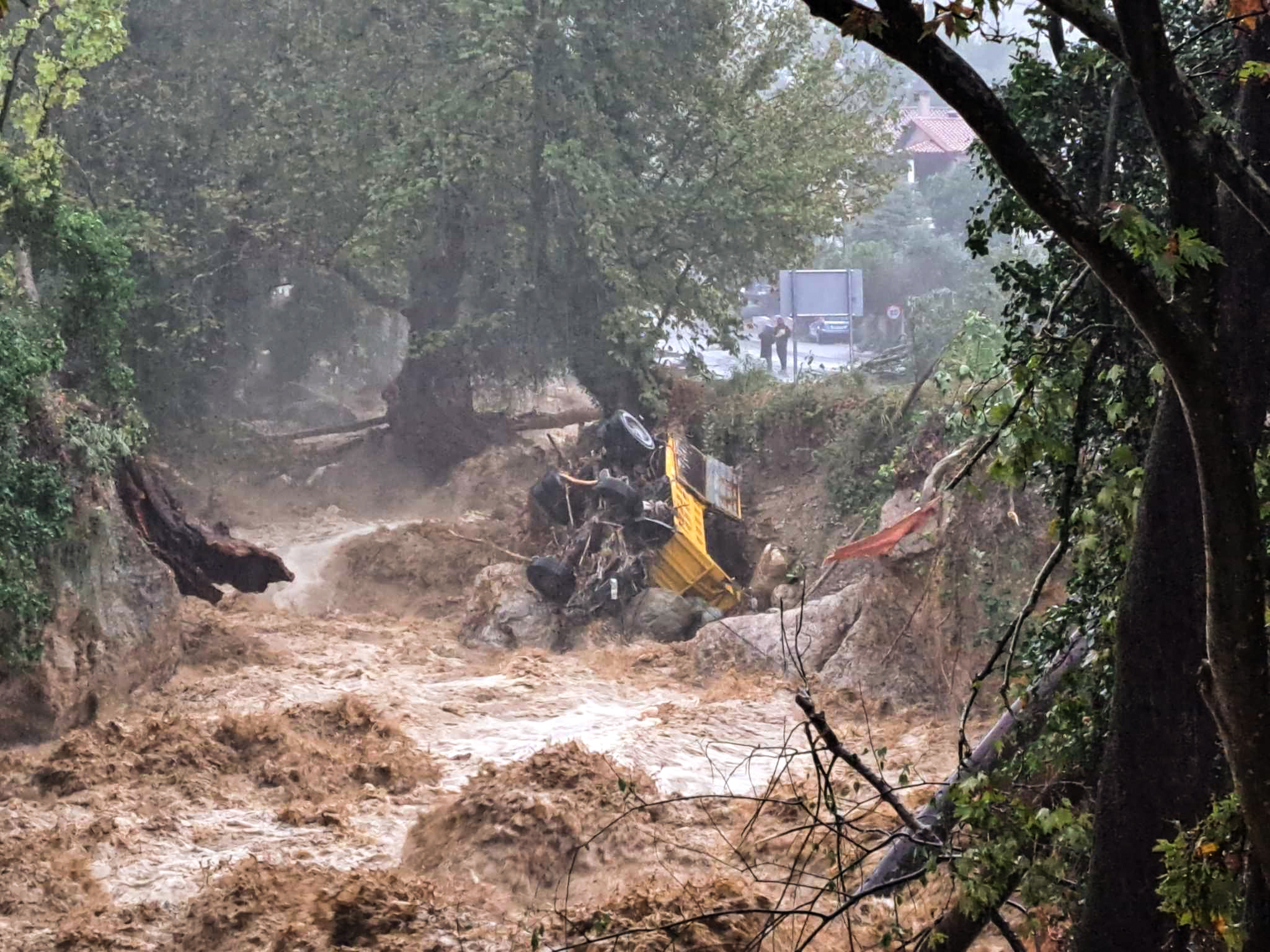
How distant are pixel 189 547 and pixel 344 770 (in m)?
4.06

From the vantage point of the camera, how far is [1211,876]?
2.94 m

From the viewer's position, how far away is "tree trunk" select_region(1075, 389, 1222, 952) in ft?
11.7

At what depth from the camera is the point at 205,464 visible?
19500mm

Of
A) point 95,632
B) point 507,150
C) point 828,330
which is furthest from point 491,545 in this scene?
point 828,330

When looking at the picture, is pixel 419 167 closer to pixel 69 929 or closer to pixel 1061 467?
pixel 69 929

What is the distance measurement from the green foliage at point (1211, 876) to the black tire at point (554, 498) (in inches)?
510

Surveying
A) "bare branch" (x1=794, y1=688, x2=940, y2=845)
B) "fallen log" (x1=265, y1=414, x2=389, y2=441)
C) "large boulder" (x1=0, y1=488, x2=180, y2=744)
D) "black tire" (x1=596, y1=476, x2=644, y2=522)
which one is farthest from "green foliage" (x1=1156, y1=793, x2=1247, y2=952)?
"fallen log" (x1=265, y1=414, x2=389, y2=441)

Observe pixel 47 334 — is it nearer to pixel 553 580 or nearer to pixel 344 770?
pixel 344 770

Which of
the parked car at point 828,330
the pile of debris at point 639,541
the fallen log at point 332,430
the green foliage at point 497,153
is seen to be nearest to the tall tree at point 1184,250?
the pile of debris at point 639,541

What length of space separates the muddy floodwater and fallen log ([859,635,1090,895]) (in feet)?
4.11

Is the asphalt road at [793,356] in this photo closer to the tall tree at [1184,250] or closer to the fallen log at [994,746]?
the fallen log at [994,746]

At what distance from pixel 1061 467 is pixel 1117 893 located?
5.33 ft

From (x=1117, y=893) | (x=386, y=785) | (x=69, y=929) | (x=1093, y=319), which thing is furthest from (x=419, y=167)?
(x=1117, y=893)

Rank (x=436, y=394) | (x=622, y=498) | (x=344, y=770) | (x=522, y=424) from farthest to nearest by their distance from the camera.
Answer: (x=522, y=424) < (x=436, y=394) < (x=622, y=498) < (x=344, y=770)
